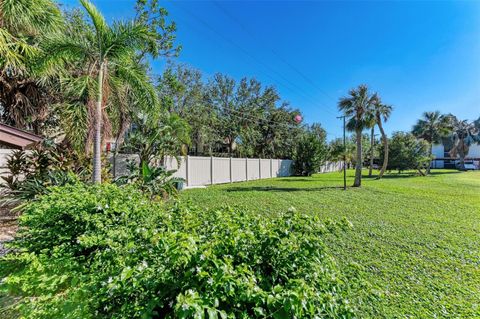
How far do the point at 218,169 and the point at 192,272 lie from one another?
1396cm

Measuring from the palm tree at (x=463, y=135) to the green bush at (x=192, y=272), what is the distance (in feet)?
174

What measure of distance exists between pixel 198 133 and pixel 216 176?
8.81m

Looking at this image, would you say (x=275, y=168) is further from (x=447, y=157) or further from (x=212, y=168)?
(x=447, y=157)

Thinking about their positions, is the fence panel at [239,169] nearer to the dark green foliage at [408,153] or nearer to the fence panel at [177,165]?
the fence panel at [177,165]

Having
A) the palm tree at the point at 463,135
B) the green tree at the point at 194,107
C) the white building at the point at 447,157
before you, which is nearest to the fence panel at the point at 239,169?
the green tree at the point at 194,107

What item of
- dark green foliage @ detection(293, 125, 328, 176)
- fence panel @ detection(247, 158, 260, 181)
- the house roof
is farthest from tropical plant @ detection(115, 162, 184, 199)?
dark green foliage @ detection(293, 125, 328, 176)

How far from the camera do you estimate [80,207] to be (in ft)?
9.65

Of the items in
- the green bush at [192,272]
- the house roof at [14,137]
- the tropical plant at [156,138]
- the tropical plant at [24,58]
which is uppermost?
the tropical plant at [24,58]

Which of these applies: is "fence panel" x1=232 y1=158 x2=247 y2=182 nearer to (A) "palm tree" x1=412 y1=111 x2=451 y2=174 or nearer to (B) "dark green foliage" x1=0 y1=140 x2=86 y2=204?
(B) "dark green foliage" x1=0 y1=140 x2=86 y2=204

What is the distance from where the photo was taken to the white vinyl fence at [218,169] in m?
13.0

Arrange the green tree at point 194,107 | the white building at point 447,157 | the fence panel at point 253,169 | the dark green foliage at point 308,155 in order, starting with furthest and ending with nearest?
the white building at point 447,157, the dark green foliage at point 308,155, the green tree at point 194,107, the fence panel at point 253,169

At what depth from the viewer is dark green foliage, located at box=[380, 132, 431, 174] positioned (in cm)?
2483

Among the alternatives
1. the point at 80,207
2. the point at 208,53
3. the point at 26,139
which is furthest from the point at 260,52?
the point at 80,207

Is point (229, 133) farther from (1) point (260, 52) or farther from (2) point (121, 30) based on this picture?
(2) point (121, 30)
